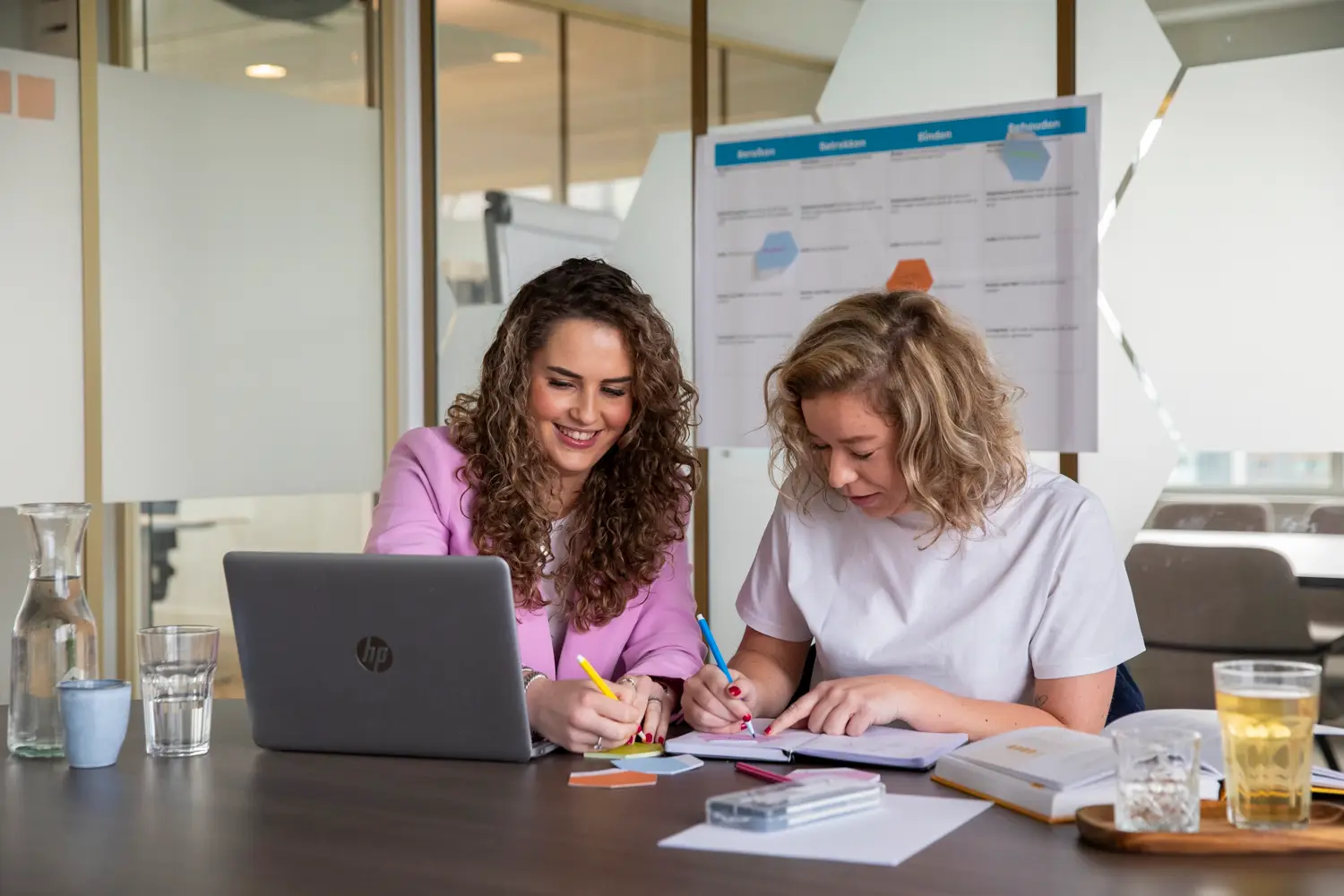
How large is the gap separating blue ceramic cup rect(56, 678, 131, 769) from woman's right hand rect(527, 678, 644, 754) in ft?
1.61

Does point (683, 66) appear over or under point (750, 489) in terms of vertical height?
over

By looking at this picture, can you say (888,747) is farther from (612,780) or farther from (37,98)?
(37,98)

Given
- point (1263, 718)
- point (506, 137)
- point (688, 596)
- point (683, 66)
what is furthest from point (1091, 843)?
point (506, 137)

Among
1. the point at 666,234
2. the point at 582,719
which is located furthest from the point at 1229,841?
the point at 666,234

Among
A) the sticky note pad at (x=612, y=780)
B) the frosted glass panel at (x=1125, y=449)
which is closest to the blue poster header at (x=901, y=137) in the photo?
the frosted glass panel at (x=1125, y=449)

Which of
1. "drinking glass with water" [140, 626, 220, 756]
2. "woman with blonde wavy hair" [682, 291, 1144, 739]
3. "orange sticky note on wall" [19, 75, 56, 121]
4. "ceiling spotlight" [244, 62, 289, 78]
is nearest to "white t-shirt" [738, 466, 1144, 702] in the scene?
"woman with blonde wavy hair" [682, 291, 1144, 739]

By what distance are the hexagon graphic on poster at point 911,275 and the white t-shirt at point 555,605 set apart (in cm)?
172

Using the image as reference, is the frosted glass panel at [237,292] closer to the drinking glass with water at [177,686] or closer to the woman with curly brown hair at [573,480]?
the woman with curly brown hair at [573,480]

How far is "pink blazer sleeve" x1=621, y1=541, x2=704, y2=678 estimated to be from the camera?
2.06 metres

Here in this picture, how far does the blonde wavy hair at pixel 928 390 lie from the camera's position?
1951 mm

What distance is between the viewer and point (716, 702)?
1777 mm

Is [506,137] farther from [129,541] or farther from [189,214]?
[129,541]

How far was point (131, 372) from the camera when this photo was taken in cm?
390

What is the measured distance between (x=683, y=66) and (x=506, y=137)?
67cm
